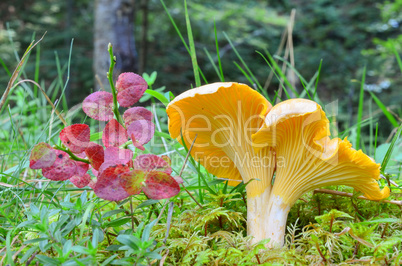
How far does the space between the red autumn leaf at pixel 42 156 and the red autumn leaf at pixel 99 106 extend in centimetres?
13

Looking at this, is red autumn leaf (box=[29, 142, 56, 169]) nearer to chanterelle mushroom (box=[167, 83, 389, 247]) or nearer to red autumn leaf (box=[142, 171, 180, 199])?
red autumn leaf (box=[142, 171, 180, 199])

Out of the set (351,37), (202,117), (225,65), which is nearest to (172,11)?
(225,65)

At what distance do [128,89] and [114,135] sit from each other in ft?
0.40

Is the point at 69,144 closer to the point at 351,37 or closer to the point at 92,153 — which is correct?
the point at 92,153

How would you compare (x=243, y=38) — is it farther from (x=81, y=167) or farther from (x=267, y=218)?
(x=81, y=167)

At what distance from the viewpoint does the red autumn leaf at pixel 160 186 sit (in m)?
0.67

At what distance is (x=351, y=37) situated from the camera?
7430 millimetres

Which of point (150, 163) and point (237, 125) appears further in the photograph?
point (237, 125)

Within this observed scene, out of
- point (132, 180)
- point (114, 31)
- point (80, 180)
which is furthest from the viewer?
point (114, 31)

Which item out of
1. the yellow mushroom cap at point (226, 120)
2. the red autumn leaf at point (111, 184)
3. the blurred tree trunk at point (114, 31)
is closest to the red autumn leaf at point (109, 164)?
Answer: the red autumn leaf at point (111, 184)

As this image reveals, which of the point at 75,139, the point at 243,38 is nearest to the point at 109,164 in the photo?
the point at 75,139

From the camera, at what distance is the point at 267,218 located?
0.92 meters

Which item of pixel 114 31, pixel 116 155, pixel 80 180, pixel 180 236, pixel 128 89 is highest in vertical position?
pixel 114 31

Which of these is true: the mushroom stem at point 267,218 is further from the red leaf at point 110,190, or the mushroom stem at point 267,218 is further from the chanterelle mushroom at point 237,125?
the red leaf at point 110,190
